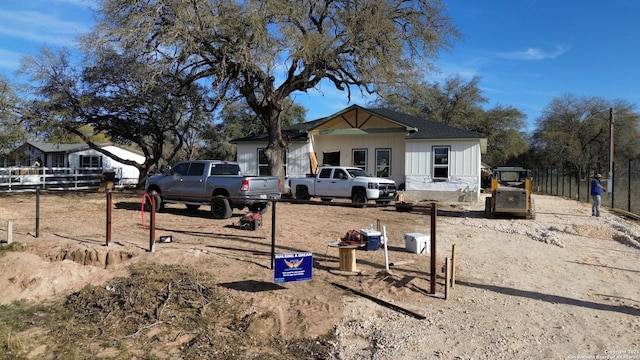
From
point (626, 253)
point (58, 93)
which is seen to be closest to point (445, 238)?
point (626, 253)

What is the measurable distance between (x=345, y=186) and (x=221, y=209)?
6.95 metres

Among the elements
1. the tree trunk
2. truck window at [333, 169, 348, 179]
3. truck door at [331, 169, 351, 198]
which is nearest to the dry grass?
truck door at [331, 169, 351, 198]

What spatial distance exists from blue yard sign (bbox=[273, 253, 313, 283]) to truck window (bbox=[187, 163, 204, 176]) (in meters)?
9.07

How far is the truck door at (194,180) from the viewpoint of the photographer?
47.2 feet

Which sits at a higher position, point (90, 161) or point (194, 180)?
point (90, 161)

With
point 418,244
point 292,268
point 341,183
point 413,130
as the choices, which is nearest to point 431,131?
point 413,130

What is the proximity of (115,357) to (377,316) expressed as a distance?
3.06 metres

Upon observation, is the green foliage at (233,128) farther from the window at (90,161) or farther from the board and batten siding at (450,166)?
the board and batten siding at (450,166)

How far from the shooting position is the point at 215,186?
46.0 ft

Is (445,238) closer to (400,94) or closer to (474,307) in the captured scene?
(474,307)

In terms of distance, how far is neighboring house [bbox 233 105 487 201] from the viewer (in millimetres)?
21844

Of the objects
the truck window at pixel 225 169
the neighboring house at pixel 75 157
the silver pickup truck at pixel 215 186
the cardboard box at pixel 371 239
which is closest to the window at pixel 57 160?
the neighboring house at pixel 75 157

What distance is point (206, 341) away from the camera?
16.8 feet

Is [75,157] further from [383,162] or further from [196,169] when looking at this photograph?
[196,169]
